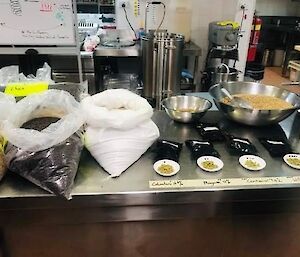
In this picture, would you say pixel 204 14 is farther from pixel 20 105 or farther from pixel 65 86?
pixel 20 105

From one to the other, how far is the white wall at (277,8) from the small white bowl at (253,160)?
6.33m

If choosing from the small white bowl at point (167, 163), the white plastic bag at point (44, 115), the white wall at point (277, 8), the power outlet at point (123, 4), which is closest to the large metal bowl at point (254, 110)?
the small white bowl at point (167, 163)

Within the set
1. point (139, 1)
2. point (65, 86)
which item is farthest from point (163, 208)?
point (139, 1)

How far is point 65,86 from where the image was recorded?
1382mm

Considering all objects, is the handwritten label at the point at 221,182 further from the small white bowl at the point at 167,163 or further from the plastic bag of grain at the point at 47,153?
the plastic bag of grain at the point at 47,153

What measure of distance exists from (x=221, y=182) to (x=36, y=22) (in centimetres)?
252

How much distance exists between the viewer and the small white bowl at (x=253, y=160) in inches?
40.5

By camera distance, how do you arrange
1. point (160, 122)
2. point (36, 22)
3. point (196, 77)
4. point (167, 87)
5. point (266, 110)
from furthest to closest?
1. point (196, 77)
2. point (167, 87)
3. point (36, 22)
4. point (160, 122)
5. point (266, 110)

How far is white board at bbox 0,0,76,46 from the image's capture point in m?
2.67

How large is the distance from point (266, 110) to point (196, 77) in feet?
8.46

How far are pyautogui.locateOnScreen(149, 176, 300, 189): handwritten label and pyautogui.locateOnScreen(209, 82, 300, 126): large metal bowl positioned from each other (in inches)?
12.6

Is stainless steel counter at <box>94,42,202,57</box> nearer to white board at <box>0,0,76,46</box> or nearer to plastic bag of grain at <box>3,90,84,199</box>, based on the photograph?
white board at <box>0,0,76,46</box>

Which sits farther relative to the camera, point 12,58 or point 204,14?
point 204,14

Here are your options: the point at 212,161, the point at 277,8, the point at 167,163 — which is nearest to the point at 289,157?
the point at 212,161
